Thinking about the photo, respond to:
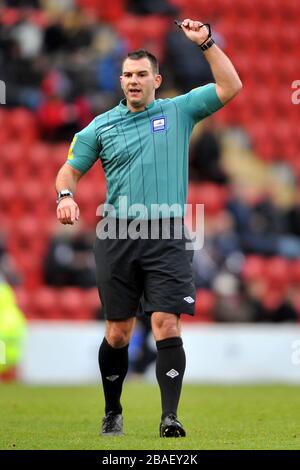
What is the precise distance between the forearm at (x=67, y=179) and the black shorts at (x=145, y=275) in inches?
15.5

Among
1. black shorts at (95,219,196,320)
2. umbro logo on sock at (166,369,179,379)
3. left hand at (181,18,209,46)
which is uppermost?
left hand at (181,18,209,46)

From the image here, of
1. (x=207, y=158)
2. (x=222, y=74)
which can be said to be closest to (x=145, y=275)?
(x=222, y=74)

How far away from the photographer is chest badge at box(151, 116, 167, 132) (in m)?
7.46

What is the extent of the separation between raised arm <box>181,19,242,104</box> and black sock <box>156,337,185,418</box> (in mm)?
1515

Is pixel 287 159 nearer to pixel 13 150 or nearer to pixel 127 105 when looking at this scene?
pixel 13 150

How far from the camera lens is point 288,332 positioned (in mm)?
15266

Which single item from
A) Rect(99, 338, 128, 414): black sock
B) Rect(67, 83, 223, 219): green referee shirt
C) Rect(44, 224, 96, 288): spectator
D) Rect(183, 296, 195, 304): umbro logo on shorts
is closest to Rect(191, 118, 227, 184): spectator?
Rect(44, 224, 96, 288): spectator

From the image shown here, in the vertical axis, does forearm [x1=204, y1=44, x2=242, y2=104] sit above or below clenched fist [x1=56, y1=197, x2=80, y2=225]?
above

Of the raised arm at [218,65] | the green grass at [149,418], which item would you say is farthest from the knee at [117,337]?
the raised arm at [218,65]

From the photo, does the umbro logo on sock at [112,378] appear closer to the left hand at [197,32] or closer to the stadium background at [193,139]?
the left hand at [197,32]

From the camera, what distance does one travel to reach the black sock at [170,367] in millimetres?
7164

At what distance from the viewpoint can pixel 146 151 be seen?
24.3ft

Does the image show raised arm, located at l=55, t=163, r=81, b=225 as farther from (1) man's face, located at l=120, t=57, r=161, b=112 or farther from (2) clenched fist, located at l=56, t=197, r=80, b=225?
(1) man's face, located at l=120, t=57, r=161, b=112

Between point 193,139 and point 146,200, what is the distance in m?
11.8
